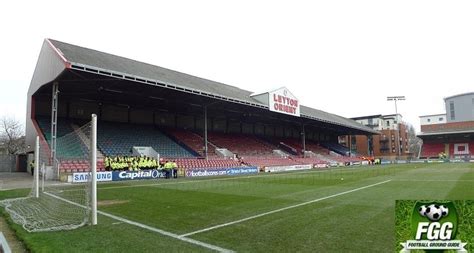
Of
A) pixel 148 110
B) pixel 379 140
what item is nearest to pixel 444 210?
pixel 148 110

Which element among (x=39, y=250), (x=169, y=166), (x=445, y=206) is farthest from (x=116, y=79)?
(x=445, y=206)

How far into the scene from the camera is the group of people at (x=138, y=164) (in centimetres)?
2515

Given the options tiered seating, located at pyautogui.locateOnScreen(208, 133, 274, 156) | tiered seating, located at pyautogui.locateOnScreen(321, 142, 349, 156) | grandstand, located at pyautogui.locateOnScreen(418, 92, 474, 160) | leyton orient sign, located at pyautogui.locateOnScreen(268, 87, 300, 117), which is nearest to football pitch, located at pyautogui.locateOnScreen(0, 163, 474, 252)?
leyton orient sign, located at pyautogui.locateOnScreen(268, 87, 300, 117)

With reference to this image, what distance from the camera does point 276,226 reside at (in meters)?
7.56

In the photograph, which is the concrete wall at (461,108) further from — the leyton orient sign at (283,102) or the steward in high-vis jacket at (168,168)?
the steward in high-vis jacket at (168,168)

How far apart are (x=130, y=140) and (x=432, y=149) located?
7117 centimetres

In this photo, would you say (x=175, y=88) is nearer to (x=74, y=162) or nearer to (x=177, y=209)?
(x=74, y=162)

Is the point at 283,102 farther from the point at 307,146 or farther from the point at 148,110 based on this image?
the point at 307,146

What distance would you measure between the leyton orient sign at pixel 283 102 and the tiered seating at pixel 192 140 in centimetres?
932

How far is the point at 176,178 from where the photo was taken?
1030 inches

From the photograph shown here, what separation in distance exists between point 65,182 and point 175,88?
37.7ft

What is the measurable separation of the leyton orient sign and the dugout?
0.83 ft

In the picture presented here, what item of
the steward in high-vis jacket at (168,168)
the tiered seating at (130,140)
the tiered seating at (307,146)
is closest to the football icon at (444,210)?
the steward in high-vis jacket at (168,168)

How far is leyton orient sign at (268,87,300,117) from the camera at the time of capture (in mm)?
41719
